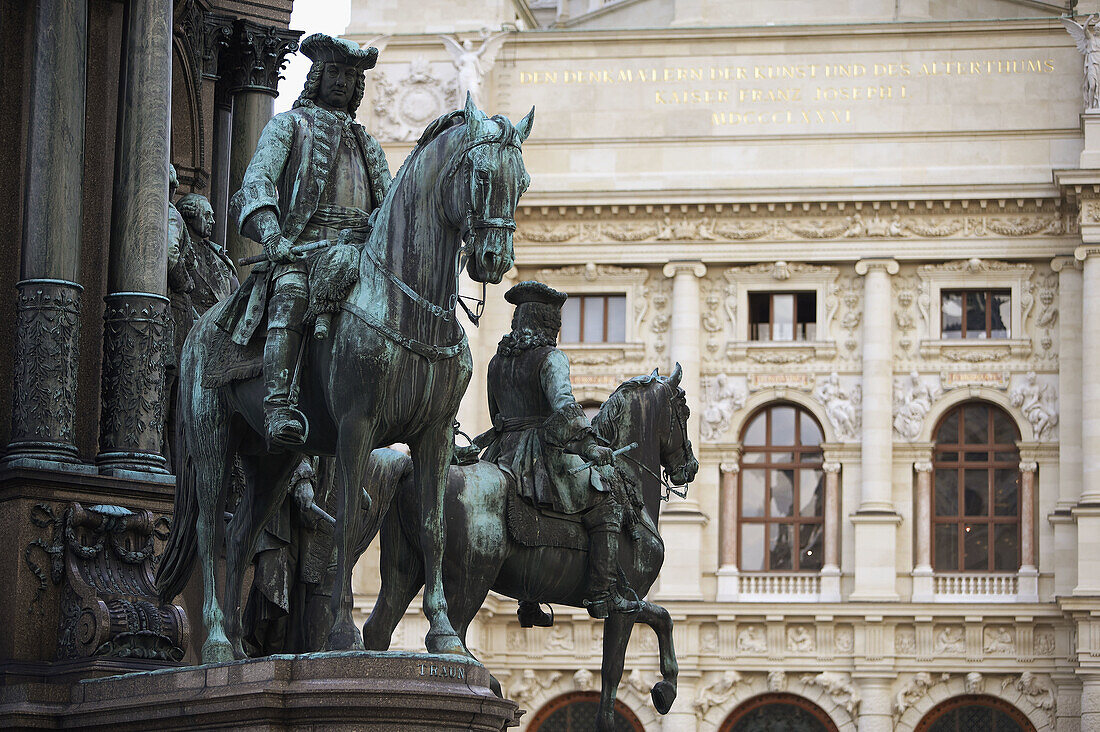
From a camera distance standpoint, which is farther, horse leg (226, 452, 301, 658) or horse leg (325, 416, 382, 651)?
horse leg (226, 452, 301, 658)

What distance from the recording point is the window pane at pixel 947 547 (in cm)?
3672

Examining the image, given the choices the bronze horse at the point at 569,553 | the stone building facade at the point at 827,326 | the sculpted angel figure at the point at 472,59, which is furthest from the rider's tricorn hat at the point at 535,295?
the sculpted angel figure at the point at 472,59

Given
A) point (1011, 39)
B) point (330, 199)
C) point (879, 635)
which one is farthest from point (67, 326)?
point (1011, 39)

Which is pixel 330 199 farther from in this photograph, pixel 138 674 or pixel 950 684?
pixel 950 684

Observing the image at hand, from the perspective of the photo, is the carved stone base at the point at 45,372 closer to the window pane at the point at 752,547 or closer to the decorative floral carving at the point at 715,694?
the decorative floral carving at the point at 715,694

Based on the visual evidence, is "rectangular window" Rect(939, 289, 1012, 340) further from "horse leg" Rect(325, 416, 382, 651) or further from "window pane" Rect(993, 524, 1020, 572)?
"horse leg" Rect(325, 416, 382, 651)

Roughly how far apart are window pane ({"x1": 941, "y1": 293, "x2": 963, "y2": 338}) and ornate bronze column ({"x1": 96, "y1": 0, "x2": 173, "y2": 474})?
Answer: 2828cm

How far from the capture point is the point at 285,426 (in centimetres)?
771

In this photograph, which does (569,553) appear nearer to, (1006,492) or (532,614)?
(532,614)

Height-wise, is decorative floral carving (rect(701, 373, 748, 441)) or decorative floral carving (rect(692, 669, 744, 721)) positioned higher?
decorative floral carving (rect(701, 373, 748, 441))

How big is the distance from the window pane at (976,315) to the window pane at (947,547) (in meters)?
3.43

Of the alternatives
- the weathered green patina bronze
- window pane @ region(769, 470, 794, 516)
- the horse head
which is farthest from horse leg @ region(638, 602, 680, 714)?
window pane @ region(769, 470, 794, 516)

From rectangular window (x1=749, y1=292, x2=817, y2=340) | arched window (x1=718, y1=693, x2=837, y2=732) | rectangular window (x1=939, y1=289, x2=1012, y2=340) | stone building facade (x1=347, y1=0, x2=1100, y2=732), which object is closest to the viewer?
stone building facade (x1=347, y1=0, x2=1100, y2=732)

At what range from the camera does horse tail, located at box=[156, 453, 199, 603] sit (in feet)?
28.5
